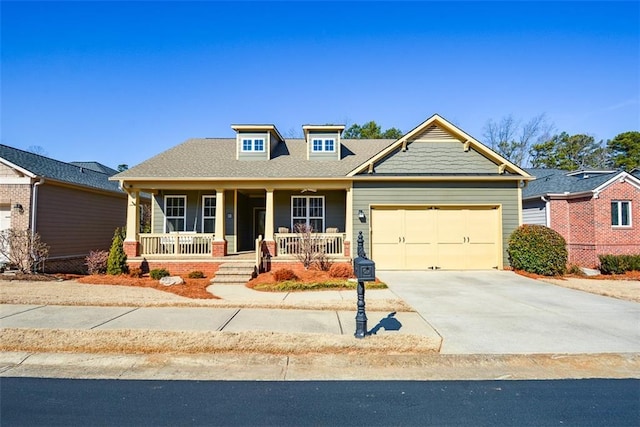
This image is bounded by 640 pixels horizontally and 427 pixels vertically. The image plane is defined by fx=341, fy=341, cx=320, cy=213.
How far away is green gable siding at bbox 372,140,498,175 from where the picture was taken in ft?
44.9

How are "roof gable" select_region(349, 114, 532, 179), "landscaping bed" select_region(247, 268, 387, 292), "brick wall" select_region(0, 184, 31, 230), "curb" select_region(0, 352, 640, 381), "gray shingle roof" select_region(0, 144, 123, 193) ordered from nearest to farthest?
"curb" select_region(0, 352, 640, 381), "landscaping bed" select_region(247, 268, 387, 292), "brick wall" select_region(0, 184, 31, 230), "gray shingle roof" select_region(0, 144, 123, 193), "roof gable" select_region(349, 114, 532, 179)

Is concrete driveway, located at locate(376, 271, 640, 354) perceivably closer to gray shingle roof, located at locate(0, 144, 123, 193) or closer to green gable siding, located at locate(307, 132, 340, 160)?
green gable siding, located at locate(307, 132, 340, 160)

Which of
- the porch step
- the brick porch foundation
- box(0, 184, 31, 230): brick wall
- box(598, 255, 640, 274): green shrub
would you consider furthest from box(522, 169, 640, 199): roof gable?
box(0, 184, 31, 230): brick wall

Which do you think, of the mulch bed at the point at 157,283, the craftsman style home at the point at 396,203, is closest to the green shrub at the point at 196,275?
the mulch bed at the point at 157,283

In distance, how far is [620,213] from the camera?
607 inches

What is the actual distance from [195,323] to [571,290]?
10226 millimetres

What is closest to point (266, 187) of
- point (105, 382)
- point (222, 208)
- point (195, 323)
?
point (222, 208)

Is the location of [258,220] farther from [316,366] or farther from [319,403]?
[319,403]

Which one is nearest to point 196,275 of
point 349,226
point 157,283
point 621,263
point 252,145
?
point 157,283

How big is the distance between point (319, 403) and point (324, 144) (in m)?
13.1

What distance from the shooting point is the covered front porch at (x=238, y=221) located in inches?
514

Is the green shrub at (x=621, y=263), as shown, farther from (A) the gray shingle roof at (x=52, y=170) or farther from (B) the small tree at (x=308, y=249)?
(A) the gray shingle roof at (x=52, y=170)

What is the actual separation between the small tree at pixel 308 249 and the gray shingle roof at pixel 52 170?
10.1m

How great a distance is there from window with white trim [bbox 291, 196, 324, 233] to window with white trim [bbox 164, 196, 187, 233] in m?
4.82
